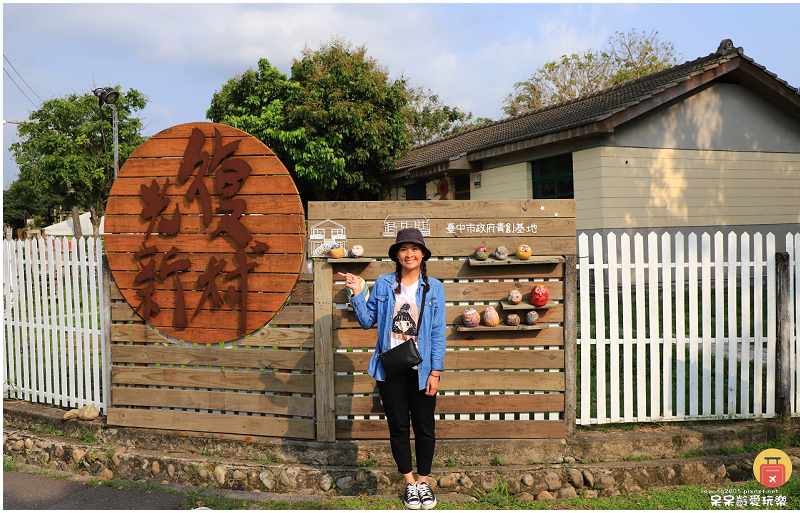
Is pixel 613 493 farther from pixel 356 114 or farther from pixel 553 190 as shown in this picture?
pixel 356 114

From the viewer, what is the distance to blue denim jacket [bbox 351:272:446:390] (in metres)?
3.60

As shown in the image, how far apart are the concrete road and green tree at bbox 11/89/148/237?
2486 cm

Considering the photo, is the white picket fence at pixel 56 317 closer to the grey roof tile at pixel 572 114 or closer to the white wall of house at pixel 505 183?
the grey roof tile at pixel 572 114

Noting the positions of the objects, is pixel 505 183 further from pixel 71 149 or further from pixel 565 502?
pixel 71 149

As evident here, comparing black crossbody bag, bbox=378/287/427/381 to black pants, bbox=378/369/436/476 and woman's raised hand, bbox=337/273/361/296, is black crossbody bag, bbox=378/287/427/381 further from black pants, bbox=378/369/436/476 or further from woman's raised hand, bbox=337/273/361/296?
woman's raised hand, bbox=337/273/361/296

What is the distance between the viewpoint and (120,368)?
485 cm

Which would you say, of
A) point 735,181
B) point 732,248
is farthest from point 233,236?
point 735,181

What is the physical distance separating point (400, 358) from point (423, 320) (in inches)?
12.0

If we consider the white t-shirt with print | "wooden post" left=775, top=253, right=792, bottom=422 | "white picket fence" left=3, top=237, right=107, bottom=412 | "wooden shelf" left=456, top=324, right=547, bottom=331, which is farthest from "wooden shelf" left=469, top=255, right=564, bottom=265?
"white picket fence" left=3, top=237, right=107, bottom=412

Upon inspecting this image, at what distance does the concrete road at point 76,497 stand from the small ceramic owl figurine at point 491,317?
2653 millimetres

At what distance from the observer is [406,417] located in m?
3.63

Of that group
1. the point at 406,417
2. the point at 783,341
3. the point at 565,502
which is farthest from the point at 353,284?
the point at 783,341

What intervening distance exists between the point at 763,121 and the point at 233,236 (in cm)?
1362

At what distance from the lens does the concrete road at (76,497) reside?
157 inches
